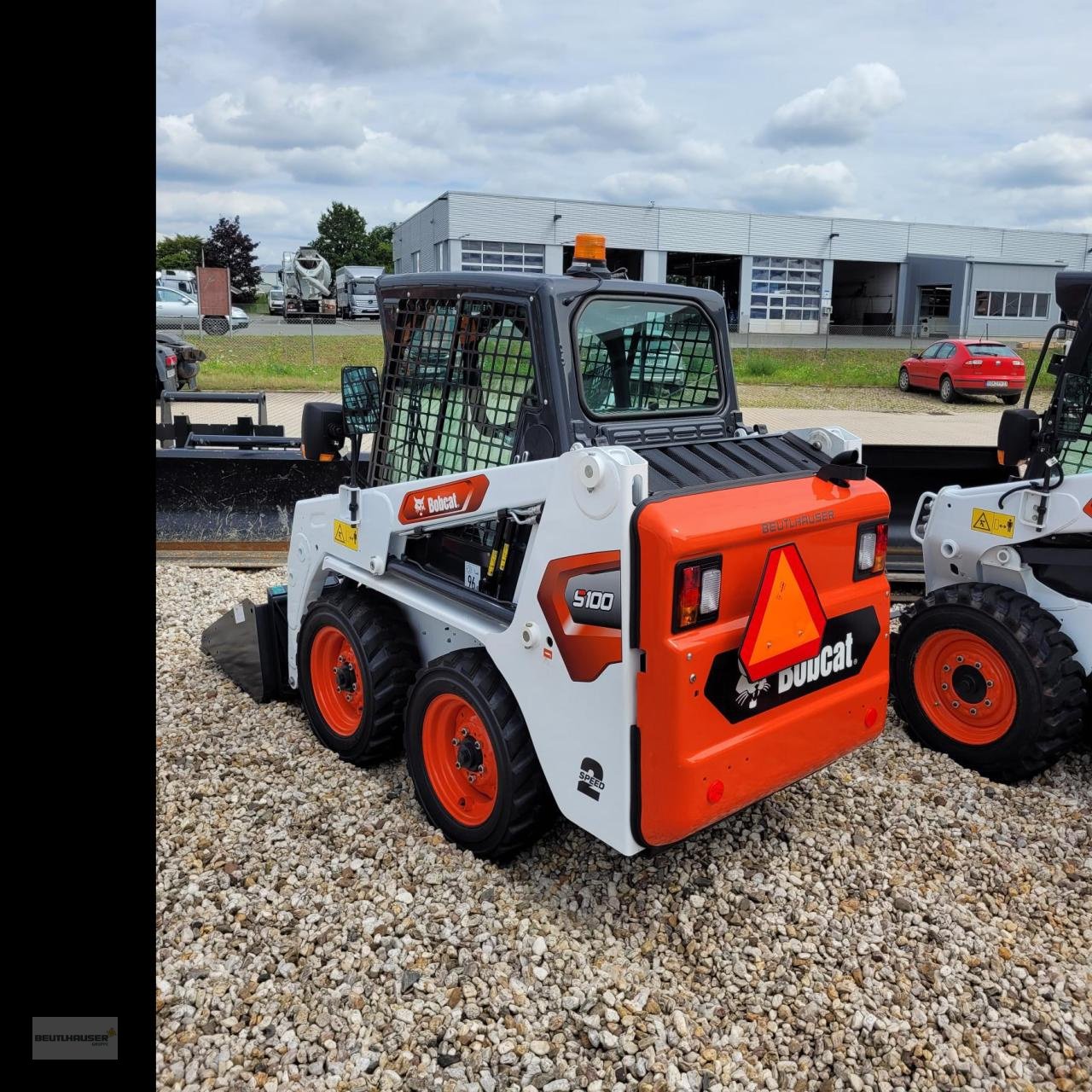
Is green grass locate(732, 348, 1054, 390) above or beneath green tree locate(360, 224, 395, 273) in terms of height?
beneath

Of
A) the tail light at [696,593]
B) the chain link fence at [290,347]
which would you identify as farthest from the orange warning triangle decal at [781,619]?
the chain link fence at [290,347]

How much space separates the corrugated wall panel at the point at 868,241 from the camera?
140 feet

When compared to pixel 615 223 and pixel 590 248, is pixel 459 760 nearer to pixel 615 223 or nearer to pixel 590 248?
pixel 590 248

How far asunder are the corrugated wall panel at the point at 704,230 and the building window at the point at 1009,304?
1031cm

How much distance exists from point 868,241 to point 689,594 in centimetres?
4512

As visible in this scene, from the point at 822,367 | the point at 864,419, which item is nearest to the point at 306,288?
the point at 822,367

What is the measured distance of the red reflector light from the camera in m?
2.82

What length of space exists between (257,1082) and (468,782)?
127 centimetres

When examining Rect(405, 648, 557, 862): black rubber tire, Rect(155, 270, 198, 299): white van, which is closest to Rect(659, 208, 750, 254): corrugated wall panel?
Rect(155, 270, 198, 299): white van

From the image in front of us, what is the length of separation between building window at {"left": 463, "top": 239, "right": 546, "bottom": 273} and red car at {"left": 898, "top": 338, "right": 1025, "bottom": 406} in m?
16.7

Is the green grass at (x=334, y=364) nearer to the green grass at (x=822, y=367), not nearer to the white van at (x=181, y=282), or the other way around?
the green grass at (x=822, y=367)

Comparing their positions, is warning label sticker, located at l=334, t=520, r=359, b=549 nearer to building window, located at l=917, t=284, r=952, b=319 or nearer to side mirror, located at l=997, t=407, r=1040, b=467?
side mirror, located at l=997, t=407, r=1040, b=467
